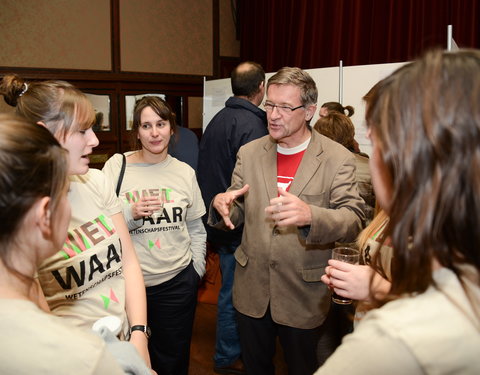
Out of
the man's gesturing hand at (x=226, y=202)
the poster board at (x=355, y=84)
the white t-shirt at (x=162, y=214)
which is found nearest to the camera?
the man's gesturing hand at (x=226, y=202)

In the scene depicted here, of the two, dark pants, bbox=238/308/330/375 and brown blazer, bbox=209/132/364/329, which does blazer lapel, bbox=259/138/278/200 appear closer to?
brown blazer, bbox=209/132/364/329

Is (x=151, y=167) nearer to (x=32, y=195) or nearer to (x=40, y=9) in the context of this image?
(x=32, y=195)

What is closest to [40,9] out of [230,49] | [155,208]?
[230,49]

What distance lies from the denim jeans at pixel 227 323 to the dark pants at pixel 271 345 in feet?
2.40

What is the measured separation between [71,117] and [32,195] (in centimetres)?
71

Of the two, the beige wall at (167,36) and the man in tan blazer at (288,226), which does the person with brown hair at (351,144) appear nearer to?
the man in tan blazer at (288,226)

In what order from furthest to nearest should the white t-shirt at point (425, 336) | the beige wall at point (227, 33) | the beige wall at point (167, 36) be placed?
the beige wall at point (227, 33), the beige wall at point (167, 36), the white t-shirt at point (425, 336)

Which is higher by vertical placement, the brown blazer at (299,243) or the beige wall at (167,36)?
the beige wall at (167,36)

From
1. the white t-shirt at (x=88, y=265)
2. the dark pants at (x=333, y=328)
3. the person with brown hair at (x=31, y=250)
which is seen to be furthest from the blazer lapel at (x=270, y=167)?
the person with brown hair at (x=31, y=250)

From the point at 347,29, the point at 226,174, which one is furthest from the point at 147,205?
the point at 347,29

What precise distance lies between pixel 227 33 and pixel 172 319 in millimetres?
4999

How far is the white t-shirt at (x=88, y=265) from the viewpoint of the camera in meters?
1.37

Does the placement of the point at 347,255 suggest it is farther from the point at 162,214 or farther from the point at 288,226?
the point at 162,214

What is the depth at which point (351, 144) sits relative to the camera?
108 inches
